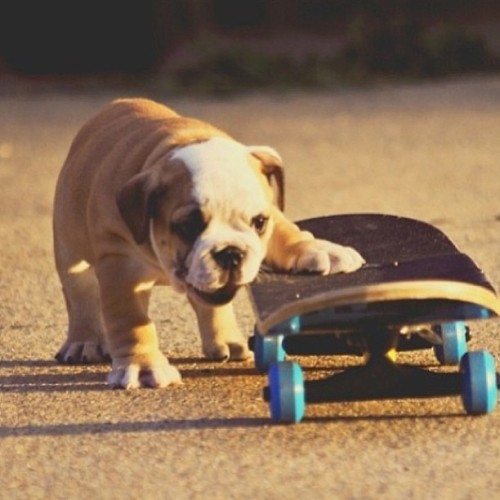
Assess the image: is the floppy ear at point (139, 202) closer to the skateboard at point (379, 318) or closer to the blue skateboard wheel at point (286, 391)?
the skateboard at point (379, 318)

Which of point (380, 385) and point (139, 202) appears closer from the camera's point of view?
point (380, 385)

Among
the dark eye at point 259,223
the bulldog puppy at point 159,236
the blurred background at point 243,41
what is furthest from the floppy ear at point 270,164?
the blurred background at point 243,41

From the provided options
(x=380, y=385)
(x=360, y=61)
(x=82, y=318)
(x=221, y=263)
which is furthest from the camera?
(x=360, y=61)

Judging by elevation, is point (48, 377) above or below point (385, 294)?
below

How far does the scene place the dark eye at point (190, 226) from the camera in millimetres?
3732

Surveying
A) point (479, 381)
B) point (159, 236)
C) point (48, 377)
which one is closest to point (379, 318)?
point (479, 381)

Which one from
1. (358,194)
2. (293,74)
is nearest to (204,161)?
(358,194)

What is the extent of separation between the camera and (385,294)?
345cm

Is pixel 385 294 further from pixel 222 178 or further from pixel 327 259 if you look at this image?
pixel 222 178

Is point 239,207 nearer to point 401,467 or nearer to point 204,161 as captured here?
point 204,161

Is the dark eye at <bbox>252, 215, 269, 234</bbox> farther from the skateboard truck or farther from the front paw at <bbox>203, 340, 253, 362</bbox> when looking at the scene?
the front paw at <bbox>203, 340, 253, 362</bbox>

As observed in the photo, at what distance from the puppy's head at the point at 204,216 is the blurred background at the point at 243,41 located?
7.17m

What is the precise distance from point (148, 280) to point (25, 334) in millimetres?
765

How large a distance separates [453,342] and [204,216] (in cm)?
73
